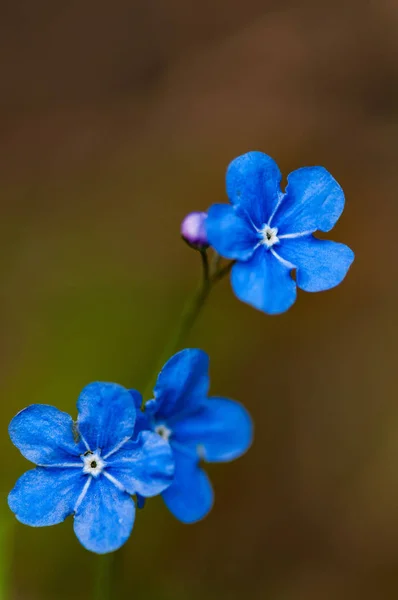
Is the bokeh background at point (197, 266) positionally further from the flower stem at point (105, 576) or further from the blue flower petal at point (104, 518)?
the blue flower petal at point (104, 518)

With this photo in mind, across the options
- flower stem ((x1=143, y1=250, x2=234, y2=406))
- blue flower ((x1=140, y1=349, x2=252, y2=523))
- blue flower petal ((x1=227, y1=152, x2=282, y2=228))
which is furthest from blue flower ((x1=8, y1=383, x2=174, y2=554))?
blue flower petal ((x1=227, y1=152, x2=282, y2=228))

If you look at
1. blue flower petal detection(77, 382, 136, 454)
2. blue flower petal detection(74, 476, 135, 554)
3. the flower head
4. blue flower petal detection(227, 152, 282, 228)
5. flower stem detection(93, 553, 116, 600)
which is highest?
blue flower petal detection(227, 152, 282, 228)

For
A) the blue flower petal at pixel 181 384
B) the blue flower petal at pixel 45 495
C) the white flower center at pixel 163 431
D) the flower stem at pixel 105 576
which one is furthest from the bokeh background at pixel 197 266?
the blue flower petal at pixel 181 384

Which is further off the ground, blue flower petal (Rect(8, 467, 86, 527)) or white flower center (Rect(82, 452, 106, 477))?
white flower center (Rect(82, 452, 106, 477))

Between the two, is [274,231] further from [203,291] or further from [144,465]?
[144,465]

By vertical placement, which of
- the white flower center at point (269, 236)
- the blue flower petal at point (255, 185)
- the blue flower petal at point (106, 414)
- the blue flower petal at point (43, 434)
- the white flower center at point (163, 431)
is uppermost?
the blue flower petal at point (255, 185)

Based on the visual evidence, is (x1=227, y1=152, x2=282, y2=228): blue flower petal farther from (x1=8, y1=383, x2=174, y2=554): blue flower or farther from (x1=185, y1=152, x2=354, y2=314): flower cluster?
(x1=8, y1=383, x2=174, y2=554): blue flower
